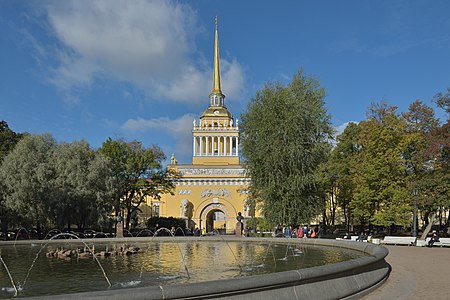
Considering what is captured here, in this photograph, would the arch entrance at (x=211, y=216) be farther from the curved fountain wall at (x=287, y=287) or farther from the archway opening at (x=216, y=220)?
the curved fountain wall at (x=287, y=287)

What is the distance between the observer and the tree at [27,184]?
96.3 ft

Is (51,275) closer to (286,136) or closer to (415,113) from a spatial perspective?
(286,136)

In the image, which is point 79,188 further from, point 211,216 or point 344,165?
point 211,216

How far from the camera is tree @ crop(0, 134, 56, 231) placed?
2936cm

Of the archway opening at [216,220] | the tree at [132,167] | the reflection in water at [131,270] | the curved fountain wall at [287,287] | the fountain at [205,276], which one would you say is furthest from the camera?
the archway opening at [216,220]

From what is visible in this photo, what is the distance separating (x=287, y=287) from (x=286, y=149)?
21.0 m

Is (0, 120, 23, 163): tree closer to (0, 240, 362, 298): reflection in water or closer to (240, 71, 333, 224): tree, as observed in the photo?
(240, 71, 333, 224): tree

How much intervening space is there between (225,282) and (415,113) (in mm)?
33488

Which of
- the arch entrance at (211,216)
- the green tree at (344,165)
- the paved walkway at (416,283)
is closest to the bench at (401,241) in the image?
the green tree at (344,165)

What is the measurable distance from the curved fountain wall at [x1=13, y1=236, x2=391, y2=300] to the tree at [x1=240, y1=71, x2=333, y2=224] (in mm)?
17460

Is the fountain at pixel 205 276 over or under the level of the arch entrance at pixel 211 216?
under

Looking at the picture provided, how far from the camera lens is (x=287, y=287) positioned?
24.3 ft

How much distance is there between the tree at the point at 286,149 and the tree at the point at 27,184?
47.7 ft

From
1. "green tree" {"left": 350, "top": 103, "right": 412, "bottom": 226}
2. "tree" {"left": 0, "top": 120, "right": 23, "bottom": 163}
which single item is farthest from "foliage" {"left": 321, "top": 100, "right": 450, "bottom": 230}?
"tree" {"left": 0, "top": 120, "right": 23, "bottom": 163}
